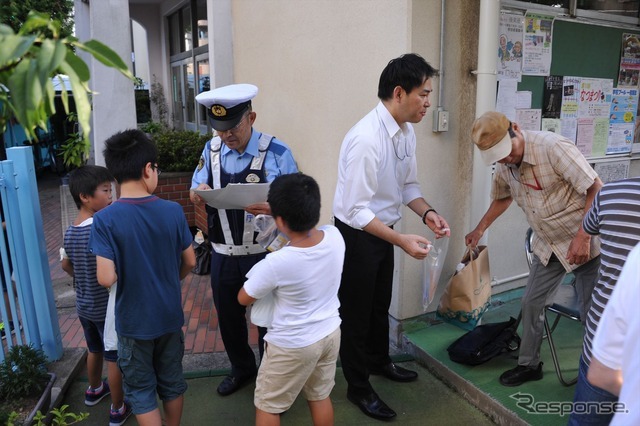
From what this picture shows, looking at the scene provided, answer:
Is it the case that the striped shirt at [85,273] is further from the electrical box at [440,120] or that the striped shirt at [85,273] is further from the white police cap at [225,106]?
the electrical box at [440,120]

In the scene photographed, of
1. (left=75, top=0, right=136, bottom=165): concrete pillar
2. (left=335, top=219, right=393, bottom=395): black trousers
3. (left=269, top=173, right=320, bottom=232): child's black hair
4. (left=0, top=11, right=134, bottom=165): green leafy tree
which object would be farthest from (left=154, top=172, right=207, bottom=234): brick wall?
(left=0, top=11, right=134, bottom=165): green leafy tree

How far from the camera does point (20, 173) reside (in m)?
3.22

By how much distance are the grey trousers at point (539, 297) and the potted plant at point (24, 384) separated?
113 inches

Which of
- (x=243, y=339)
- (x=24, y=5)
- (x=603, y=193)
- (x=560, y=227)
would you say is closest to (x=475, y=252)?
(x=560, y=227)

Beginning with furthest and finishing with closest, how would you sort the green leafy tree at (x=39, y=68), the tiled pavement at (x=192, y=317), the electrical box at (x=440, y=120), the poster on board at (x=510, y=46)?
the tiled pavement at (x=192, y=317) → the poster on board at (x=510, y=46) → the electrical box at (x=440, y=120) → the green leafy tree at (x=39, y=68)

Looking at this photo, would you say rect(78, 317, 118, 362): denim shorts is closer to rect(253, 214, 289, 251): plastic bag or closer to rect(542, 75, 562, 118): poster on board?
rect(253, 214, 289, 251): plastic bag

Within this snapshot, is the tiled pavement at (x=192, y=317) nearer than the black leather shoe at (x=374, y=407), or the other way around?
the black leather shoe at (x=374, y=407)

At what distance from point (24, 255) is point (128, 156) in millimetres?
1409

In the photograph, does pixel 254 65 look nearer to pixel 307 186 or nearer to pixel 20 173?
pixel 20 173

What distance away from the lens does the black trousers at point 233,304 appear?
321cm

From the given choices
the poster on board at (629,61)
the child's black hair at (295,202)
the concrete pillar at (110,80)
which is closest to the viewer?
the child's black hair at (295,202)

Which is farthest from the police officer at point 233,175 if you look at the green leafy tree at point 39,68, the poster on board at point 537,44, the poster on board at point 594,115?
the poster on board at point 594,115

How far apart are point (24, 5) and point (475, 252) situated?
11.7 metres

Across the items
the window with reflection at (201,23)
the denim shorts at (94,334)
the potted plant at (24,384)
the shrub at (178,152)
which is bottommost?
the potted plant at (24,384)
